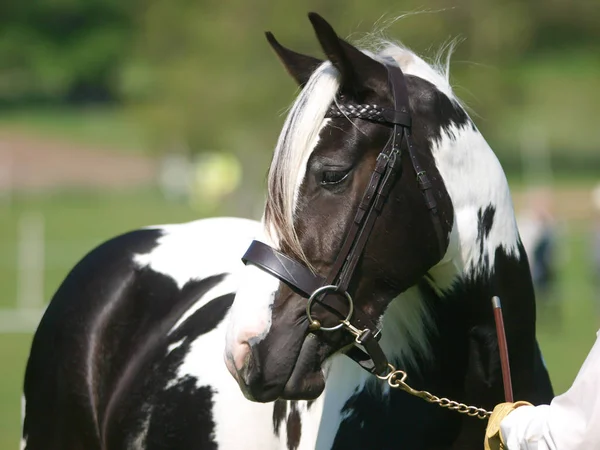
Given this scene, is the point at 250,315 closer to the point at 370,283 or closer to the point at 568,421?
the point at 370,283

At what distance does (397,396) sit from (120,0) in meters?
62.0

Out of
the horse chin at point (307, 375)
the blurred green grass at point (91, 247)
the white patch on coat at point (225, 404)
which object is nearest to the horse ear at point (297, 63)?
the horse chin at point (307, 375)

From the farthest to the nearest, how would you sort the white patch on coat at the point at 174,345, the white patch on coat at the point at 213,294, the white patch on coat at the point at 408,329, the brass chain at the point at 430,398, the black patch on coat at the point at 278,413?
the white patch on coat at the point at 213,294 → the white patch on coat at the point at 174,345 → the black patch on coat at the point at 278,413 → the white patch on coat at the point at 408,329 → the brass chain at the point at 430,398

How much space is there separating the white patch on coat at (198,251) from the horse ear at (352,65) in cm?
151

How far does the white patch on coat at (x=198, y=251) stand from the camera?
4410mm

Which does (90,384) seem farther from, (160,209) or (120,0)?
(120,0)

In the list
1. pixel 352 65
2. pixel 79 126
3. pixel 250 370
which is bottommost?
pixel 250 370

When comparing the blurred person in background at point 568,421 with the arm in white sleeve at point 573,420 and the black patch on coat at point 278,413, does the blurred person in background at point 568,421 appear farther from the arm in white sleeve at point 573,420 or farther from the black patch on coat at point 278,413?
the black patch on coat at point 278,413

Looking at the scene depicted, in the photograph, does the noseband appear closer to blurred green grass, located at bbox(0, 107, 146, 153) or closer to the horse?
the horse

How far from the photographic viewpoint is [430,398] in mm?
3027

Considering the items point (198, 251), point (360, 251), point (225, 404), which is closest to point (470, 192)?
point (360, 251)

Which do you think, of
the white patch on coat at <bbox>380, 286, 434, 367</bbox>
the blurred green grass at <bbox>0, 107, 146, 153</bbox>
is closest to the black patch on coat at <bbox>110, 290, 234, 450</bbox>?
the white patch on coat at <bbox>380, 286, 434, 367</bbox>

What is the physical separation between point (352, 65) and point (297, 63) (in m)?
0.31

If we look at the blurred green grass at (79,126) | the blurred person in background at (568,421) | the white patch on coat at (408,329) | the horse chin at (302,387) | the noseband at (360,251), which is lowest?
the blurred person in background at (568,421)
